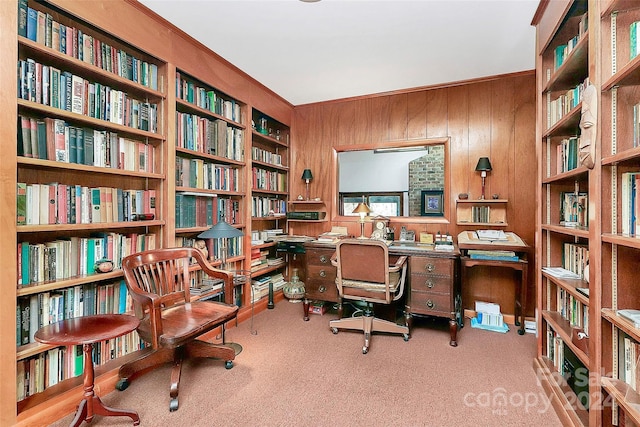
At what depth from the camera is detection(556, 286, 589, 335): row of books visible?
162 cm

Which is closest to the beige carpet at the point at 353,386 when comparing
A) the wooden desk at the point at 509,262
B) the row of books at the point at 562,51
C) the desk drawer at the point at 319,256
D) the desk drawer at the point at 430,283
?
the wooden desk at the point at 509,262

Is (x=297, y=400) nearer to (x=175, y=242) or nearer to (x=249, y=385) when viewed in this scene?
(x=249, y=385)

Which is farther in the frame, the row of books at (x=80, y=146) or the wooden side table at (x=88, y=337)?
the row of books at (x=80, y=146)

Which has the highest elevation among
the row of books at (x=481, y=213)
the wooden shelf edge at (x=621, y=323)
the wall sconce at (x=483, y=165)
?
the wall sconce at (x=483, y=165)

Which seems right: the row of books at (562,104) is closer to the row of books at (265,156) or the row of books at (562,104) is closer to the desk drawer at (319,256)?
the desk drawer at (319,256)

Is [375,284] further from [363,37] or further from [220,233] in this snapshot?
[363,37]

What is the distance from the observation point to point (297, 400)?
181cm

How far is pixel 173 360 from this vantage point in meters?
1.95

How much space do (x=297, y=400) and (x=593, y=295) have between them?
1629 mm

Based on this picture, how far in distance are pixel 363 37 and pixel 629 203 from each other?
6.70 ft

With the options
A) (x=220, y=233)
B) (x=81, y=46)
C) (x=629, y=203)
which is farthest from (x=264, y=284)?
(x=629, y=203)

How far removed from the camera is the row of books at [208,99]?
2480 mm

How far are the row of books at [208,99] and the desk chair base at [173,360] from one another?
196cm

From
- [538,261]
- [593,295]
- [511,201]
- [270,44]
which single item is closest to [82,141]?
[270,44]
